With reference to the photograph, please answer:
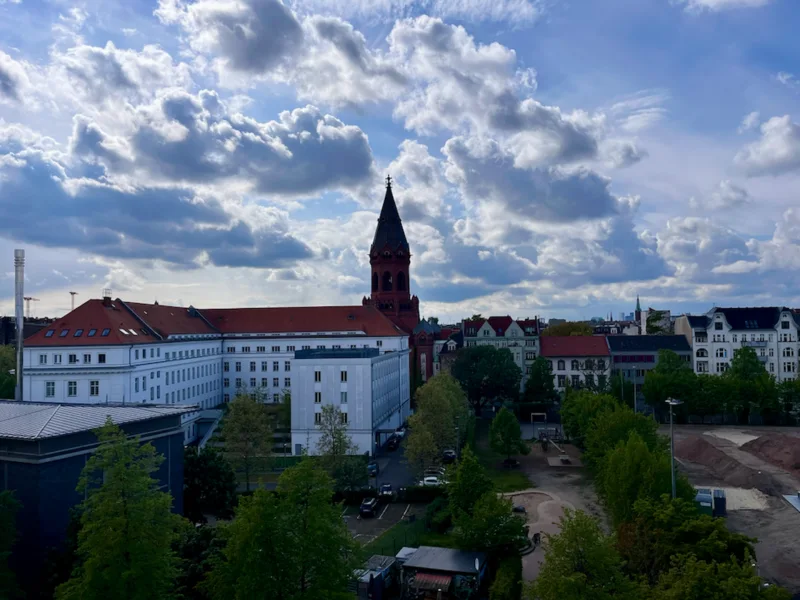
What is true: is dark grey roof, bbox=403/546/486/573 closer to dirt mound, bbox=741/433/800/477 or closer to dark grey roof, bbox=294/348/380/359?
dark grey roof, bbox=294/348/380/359

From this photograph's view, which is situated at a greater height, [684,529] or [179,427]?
[179,427]

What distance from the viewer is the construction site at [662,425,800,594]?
35406mm

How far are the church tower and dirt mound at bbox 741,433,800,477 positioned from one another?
170ft

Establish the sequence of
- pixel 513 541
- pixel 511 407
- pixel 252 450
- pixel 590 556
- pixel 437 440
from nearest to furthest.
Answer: pixel 590 556, pixel 513 541, pixel 252 450, pixel 437 440, pixel 511 407

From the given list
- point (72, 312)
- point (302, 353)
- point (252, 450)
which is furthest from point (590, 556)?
point (72, 312)

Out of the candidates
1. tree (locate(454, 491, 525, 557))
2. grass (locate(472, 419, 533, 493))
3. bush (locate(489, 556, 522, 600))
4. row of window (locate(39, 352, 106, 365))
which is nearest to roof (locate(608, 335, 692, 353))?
grass (locate(472, 419, 533, 493))

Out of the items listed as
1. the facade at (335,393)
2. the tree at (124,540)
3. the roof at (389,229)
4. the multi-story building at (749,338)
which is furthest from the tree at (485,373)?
the tree at (124,540)

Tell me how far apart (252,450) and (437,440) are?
56.4ft

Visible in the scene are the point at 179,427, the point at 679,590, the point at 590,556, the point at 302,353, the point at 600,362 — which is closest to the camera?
the point at 679,590

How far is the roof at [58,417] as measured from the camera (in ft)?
97.2

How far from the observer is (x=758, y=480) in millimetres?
50719

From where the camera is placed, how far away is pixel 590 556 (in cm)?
1997

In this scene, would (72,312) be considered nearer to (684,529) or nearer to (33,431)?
(33,431)

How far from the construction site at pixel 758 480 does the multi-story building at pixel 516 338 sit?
29.5m
